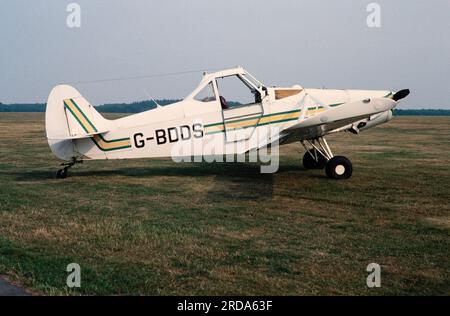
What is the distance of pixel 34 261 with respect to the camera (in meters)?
5.16

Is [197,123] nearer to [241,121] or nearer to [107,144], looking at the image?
[241,121]

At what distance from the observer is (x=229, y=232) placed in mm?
6414

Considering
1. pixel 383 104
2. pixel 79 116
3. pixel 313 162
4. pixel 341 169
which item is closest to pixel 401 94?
pixel 383 104

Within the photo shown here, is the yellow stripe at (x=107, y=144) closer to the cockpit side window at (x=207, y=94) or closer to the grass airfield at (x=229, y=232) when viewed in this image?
the grass airfield at (x=229, y=232)

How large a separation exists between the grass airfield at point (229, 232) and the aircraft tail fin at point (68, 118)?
3.84 feet

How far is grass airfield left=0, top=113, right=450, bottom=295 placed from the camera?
4.58 metres

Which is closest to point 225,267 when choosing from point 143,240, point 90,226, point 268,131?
point 143,240

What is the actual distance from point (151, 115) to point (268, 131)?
2906 mm

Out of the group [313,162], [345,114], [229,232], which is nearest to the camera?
[229,232]

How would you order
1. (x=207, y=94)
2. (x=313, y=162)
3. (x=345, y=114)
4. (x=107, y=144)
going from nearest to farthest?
(x=345, y=114), (x=207, y=94), (x=107, y=144), (x=313, y=162)

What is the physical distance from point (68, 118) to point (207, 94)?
3.47 metres

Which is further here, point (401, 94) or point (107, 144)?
point (107, 144)

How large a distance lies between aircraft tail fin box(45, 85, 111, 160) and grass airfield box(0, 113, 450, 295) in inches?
46.0

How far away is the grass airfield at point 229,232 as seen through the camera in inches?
180
